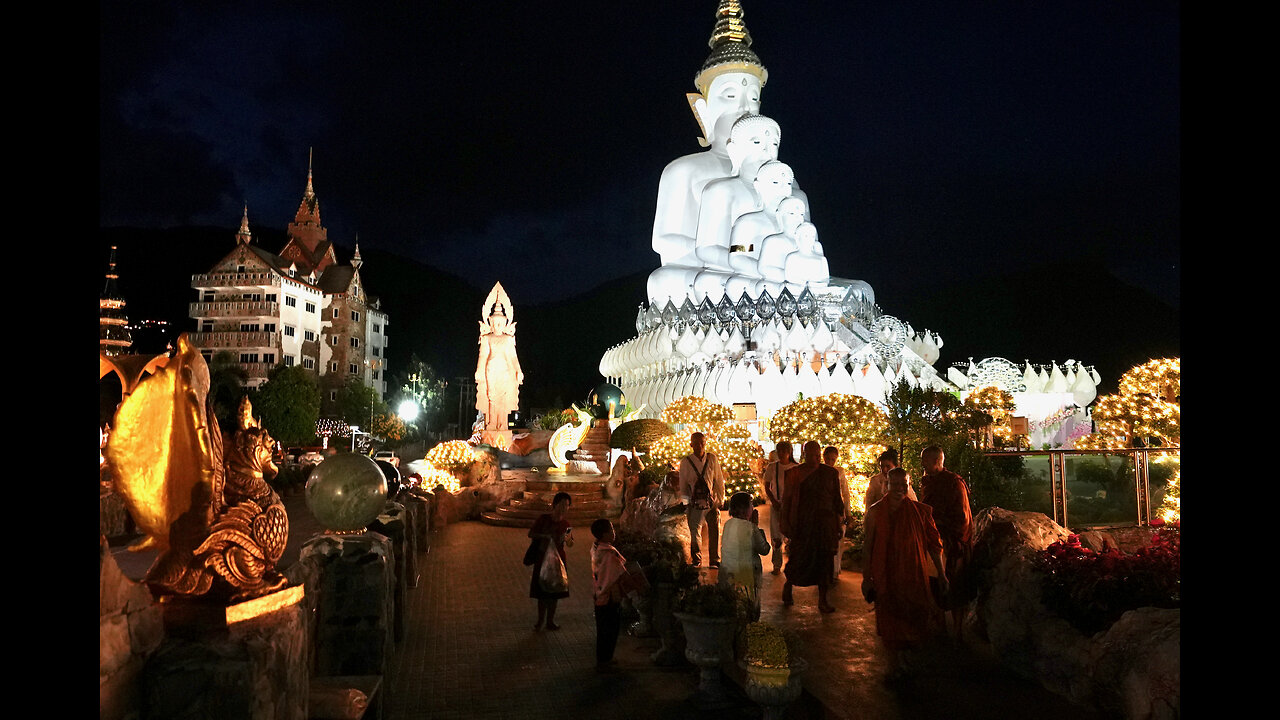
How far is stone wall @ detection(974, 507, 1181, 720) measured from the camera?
395 centimetres

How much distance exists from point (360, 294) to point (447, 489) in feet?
127

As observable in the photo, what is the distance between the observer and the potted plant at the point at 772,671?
4.17 m

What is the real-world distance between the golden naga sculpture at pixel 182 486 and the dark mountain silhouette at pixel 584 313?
45.1 m

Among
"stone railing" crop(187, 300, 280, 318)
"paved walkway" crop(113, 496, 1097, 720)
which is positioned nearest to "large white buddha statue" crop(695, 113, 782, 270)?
"paved walkway" crop(113, 496, 1097, 720)

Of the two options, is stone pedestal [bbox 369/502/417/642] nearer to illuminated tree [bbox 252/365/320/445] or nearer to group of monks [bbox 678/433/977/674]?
group of monks [bbox 678/433/977/674]

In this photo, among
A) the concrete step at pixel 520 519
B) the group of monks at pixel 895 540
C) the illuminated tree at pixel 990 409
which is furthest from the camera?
the concrete step at pixel 520 519

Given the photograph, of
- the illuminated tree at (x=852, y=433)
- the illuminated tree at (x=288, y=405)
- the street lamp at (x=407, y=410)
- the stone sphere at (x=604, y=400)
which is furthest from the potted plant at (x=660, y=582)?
the street lamp at (x=407, y=410)

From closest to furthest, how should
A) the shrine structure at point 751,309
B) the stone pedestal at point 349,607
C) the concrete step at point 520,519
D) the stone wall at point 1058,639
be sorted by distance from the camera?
the stone wall at point 1058,639, the stone pedestal at point 349,607, the concrete step at point 520,519, the shrine structure at point 751,309

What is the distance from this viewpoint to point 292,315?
43.7m

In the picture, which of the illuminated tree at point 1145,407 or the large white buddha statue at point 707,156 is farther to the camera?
the large white buddha statue at point 707,156

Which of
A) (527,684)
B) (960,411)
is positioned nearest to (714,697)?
(527,684)

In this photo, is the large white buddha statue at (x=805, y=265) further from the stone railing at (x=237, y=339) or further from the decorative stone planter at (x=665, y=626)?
the stone railing at (x=237, y=339)

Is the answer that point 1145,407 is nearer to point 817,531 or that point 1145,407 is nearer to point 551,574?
point 817,531

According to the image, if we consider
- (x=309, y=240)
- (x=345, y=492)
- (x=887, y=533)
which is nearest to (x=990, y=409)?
(x=887, y=533)
